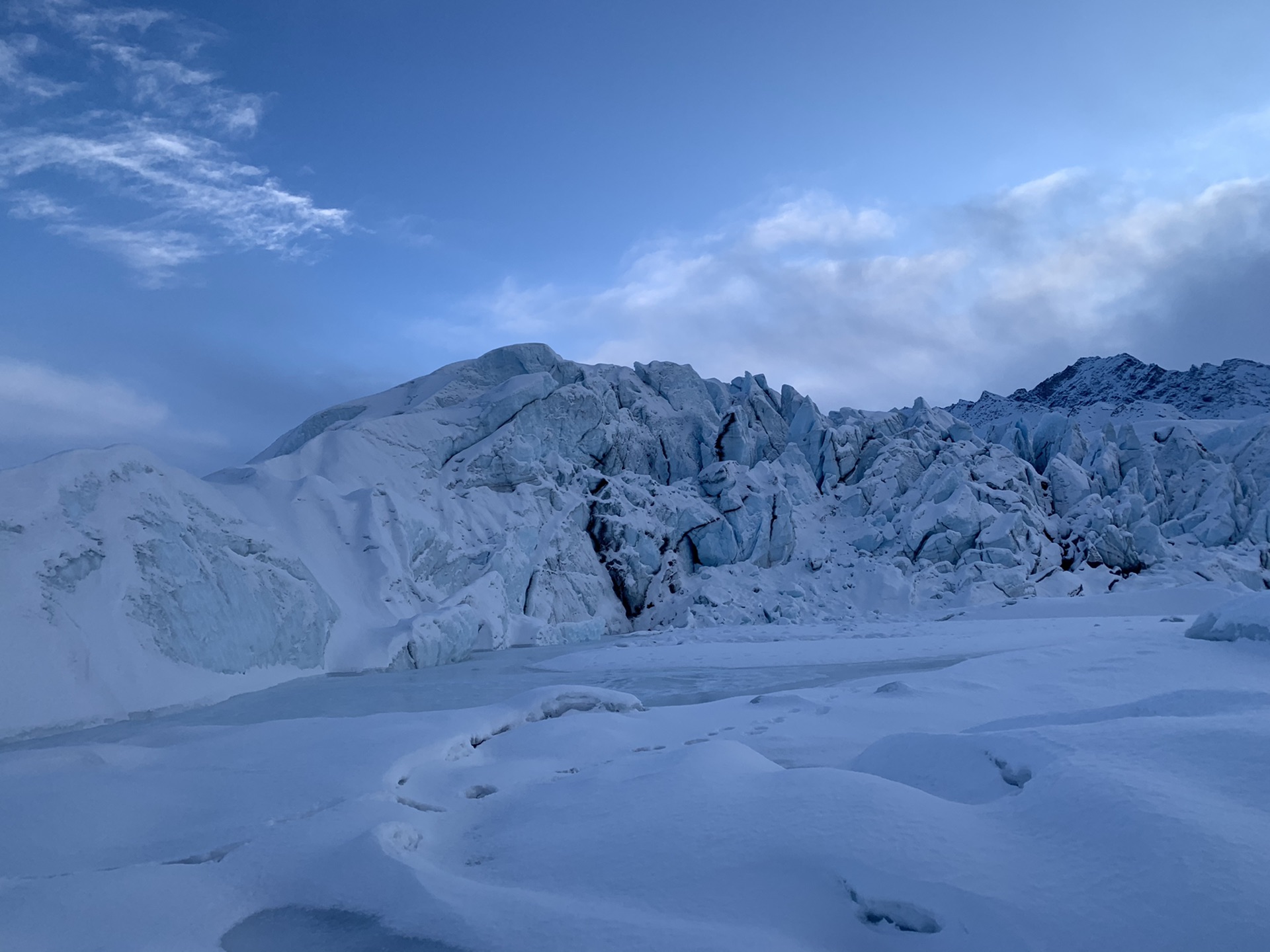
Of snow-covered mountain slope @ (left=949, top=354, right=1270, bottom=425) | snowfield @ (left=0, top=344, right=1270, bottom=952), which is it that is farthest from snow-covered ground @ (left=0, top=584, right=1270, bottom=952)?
snow-covered mountain slope @ (left=949, top=354, right=1270, bottom=425)

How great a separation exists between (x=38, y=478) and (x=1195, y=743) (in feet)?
42.8

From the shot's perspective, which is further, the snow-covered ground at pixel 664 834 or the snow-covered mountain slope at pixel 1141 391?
the snow-covered mountain slope at pixel 1141 391

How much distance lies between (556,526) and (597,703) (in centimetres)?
1555

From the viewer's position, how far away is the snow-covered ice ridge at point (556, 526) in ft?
32.5

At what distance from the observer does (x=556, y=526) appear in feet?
74.8

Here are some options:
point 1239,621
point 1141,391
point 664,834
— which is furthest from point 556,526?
point 1141,391

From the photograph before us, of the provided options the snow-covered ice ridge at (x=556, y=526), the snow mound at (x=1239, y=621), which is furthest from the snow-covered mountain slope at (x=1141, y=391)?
the snow mound at (x=1239, y=621)

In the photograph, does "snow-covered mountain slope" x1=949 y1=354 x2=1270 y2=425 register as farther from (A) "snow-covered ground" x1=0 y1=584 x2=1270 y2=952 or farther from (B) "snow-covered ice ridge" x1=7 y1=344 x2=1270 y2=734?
(A) "snow-covered ground" x1=0 y1=584 x2=1270 y2=952

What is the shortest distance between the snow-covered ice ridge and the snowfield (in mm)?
90

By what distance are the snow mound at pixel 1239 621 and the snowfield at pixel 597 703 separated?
0.04 m

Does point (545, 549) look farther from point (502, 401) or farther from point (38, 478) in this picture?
Answer: point (38, 478)

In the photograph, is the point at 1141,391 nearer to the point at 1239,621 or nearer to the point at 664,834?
the point at 1239,621

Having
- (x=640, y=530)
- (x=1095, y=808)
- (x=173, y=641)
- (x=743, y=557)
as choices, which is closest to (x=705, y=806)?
(x=1095, y=808)

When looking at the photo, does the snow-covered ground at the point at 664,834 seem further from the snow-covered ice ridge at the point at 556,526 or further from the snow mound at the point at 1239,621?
the snow-covered ice ridge at the point at 556,526
